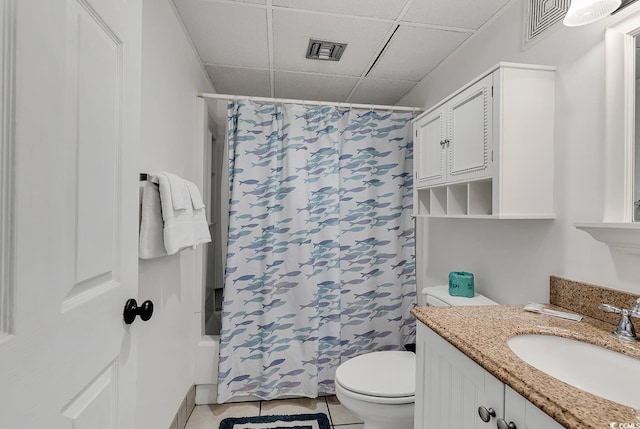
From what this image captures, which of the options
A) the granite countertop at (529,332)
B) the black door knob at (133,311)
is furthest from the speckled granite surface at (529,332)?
the black door knob at (133,311)

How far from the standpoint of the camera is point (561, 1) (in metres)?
1.24

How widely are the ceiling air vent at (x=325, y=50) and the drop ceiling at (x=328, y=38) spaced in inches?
1.5

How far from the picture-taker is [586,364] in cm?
91

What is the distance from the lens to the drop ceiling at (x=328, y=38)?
153cm

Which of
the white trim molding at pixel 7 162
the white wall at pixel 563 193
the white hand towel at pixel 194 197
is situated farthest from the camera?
the white hand towel at pixel 194 197

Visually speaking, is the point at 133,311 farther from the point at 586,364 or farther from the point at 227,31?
the point at 227,31

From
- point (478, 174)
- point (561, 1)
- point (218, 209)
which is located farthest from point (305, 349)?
point (561, 1)

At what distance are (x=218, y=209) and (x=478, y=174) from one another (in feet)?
6.87

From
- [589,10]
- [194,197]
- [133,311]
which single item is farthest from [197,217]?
[589,10]

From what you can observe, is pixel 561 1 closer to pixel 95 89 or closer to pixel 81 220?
pixel 95 89

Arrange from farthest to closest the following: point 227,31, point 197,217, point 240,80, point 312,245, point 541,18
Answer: point 240,80
point 312,245
point 227,31
point 197,217
point 541,18

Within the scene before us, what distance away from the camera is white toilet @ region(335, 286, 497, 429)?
1424 mm

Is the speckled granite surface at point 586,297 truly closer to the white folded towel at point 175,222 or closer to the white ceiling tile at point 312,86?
the white folded towel at point 175,222

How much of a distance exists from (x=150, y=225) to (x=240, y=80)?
1545 millimetres
